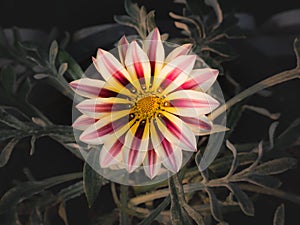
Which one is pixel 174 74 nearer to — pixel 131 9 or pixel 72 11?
pixel 131 9

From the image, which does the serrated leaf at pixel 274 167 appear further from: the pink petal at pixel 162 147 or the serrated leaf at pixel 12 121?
the serrated leaf at pixel 12 121

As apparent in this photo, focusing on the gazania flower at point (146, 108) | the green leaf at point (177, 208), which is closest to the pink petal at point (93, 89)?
the gazania flower at point (146, 108)

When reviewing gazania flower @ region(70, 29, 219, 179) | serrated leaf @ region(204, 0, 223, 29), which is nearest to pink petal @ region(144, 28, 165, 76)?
gazania flower @ region(70, 29, 219, 179)

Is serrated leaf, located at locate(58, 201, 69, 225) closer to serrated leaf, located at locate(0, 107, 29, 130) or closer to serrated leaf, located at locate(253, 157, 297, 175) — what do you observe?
serrated leaf, located at locate(0, 107, 29, 130)

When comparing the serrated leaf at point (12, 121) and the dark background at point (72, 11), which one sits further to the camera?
the dark background at point (72, 11)

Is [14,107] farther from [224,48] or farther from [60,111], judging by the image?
[224,48]

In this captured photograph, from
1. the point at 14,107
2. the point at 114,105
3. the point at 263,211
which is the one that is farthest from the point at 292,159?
the point at 14,107
